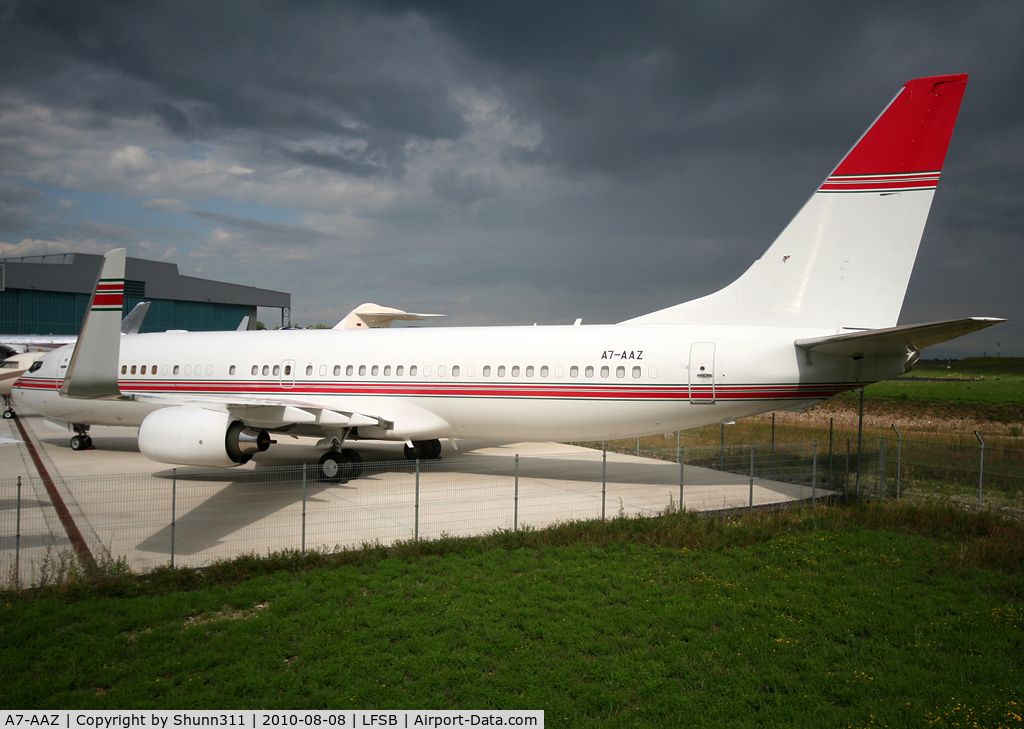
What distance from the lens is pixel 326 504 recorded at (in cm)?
1290

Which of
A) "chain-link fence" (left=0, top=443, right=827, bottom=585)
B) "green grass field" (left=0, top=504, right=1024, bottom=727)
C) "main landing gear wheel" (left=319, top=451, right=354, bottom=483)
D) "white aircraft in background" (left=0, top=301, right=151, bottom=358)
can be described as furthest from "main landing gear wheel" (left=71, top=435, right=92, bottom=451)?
"green grass field" (left=0, top=504, right=1024, bottom=727)

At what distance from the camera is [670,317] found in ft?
47.2

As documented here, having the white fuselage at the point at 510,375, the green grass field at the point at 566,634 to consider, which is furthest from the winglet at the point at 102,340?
the white fuselage at the point at 510,375

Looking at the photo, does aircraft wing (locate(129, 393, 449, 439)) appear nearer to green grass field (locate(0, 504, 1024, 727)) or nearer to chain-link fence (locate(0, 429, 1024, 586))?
chain-link fence (locate(0, 429, 1024, 586))

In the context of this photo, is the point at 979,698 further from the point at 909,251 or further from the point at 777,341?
the point at 909,251

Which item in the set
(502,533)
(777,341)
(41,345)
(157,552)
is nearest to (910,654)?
(502,533)

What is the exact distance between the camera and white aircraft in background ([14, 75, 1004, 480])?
38.8 feet

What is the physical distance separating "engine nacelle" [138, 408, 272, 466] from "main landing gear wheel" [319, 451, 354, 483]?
11.4 ft

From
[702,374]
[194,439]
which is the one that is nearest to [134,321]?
[194,439]

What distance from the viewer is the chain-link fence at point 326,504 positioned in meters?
9.62

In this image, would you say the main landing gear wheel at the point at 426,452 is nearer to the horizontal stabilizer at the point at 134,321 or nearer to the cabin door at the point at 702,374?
→ the cabin door at the point at 702,374

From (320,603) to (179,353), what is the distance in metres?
13.2

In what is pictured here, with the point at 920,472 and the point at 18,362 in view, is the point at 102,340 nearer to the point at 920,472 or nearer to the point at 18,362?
the point at 920,472

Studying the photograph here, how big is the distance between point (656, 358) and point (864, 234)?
4.85 metres
